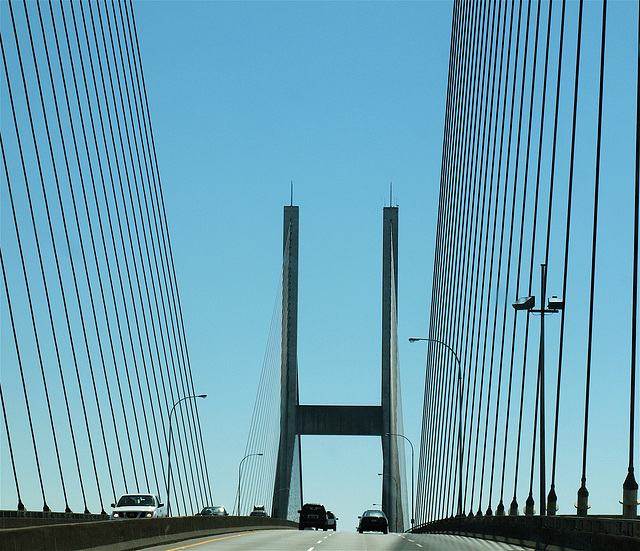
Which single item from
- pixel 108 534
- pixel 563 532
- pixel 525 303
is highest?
pixel 525 303

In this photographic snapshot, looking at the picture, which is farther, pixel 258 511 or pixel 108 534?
pixel 258 511

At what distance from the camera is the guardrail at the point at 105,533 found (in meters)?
16.5

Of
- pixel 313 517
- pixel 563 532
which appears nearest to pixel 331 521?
pixel 313 517

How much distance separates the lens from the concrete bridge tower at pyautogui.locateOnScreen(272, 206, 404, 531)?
6794 centimetres

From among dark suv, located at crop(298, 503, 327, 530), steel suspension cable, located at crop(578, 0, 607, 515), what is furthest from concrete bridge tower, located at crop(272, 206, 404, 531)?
steel suspension cable, located at crop(578, 0, 607, 515)

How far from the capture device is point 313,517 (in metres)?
60.7

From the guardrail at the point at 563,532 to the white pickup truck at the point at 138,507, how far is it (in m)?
10.9

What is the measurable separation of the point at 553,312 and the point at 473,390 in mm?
14789

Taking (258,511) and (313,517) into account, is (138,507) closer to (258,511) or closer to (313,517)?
(313,517)

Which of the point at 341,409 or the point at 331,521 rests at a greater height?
the point at 341,409

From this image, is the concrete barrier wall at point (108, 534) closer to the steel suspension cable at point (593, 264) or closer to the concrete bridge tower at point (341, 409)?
the steel suspension cable at point (593, 264)

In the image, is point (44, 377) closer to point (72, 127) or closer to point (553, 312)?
point (72, 127)

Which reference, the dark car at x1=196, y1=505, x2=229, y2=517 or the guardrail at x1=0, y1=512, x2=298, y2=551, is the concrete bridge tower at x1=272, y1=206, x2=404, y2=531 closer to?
the dark car at x1=196, y1=505, x2=229, y2=517

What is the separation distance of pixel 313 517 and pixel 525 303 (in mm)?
31611
